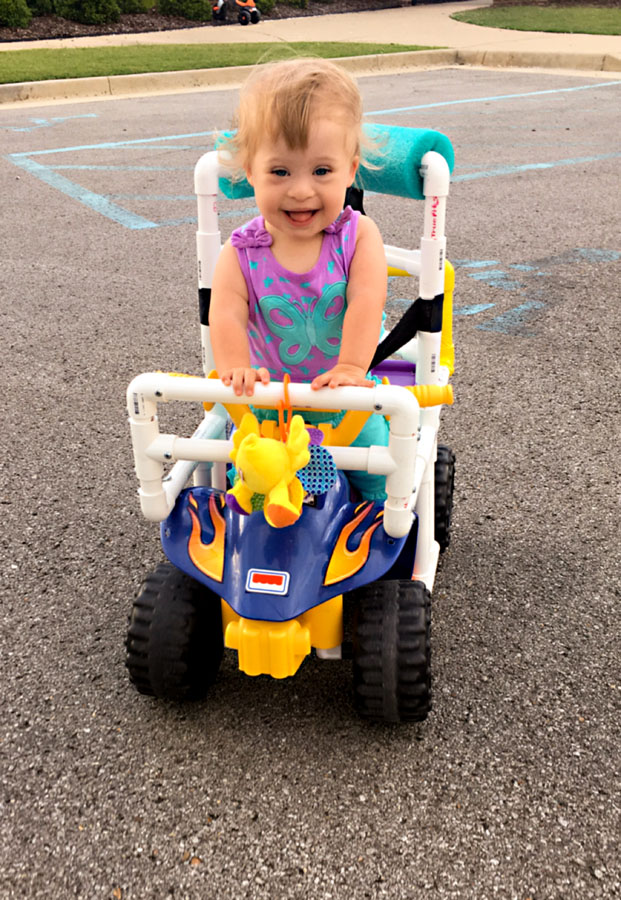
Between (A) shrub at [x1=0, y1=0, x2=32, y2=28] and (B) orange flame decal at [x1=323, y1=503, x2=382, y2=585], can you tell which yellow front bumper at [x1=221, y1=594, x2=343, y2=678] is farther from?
(A) shrub at [x1=0, y1=0, x2=32, y2=28]

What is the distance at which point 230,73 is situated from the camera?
1096 cm

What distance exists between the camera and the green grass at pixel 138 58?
33.9 feet

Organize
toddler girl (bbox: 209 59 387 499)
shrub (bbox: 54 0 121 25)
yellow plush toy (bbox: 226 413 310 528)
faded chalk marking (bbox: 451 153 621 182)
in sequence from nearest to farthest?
yellow plush toy (bbox: 226 413 310 528) < toddler girl (bbox: 209 59 387 499) < faded chalk marking (bbox: 451 153 621 182) < shrub (bbox: 54 0 121 25)

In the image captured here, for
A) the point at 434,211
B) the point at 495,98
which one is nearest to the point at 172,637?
the point at 434,211

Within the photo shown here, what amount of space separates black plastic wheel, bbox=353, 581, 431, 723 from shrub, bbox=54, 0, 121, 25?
13.8 m

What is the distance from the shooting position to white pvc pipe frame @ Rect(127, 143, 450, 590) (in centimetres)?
181

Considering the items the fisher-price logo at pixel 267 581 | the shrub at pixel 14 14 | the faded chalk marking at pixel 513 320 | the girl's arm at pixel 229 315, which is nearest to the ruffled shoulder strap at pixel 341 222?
the girl's arm at pixel 229 315

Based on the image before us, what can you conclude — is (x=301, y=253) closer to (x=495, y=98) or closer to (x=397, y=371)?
(x=397, y=371)

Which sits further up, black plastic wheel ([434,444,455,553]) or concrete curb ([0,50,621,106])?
black plastic wheel ([434,444,455,553])

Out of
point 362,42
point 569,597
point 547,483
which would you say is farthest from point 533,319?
point 362,42

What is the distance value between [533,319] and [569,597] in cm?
212

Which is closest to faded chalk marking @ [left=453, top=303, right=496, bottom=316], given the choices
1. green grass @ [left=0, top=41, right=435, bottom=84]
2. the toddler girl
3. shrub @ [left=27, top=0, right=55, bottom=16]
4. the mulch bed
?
the toddler girl

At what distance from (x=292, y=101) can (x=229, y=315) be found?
1.57 feet

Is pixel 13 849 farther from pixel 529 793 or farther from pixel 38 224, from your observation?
pixel 38 224
